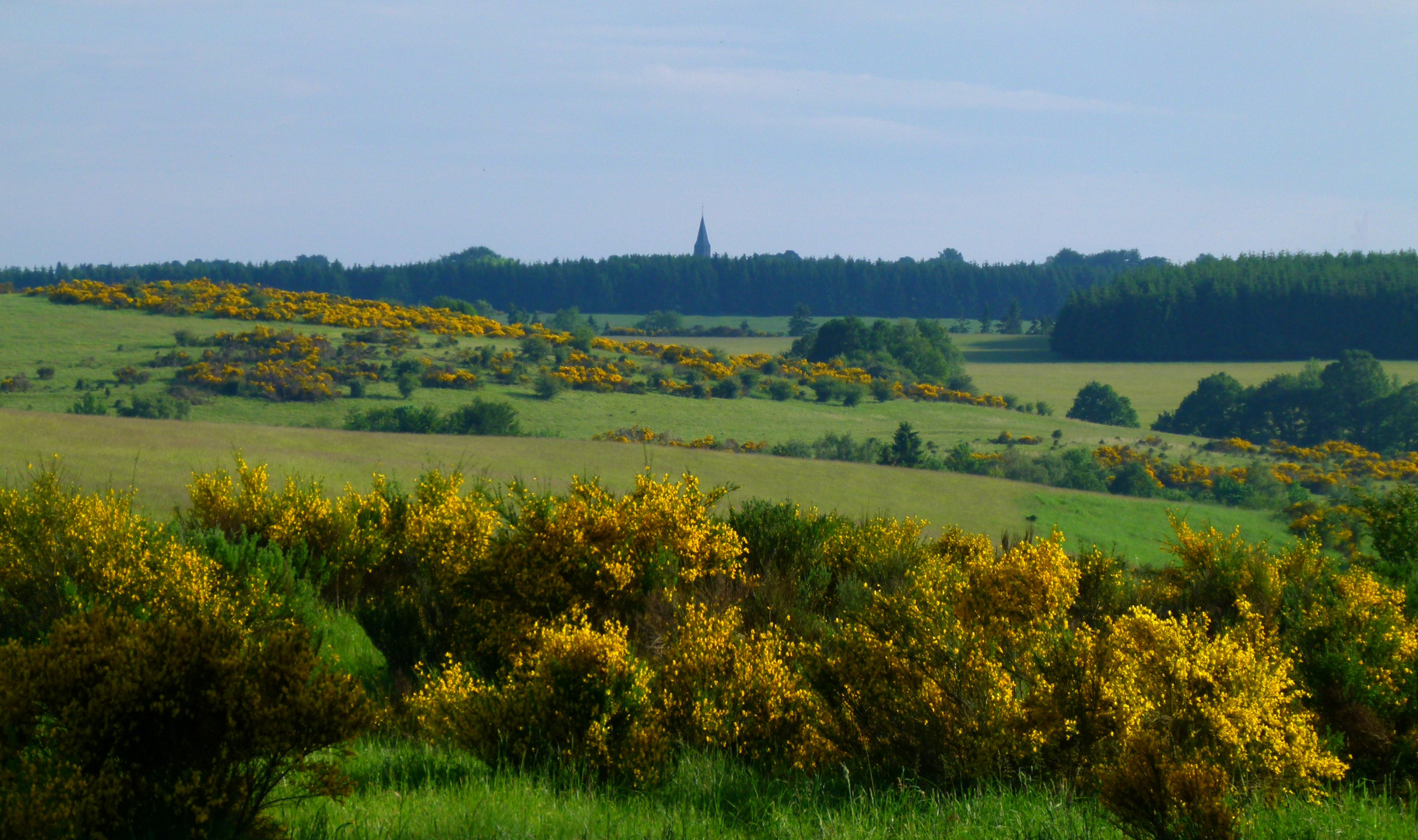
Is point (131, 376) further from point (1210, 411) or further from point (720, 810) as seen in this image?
point (1210, 411)

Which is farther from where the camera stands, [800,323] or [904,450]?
[800,323]

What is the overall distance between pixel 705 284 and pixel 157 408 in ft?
313

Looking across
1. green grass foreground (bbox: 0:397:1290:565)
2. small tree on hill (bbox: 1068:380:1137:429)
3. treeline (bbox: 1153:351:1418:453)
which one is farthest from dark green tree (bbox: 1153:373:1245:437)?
green grass foreground (bbox: 0:397:1290:565)

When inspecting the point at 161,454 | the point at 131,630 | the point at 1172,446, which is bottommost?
the point at 1172,446

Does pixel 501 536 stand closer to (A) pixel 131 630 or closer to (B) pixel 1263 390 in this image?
(A) pixel 131 630

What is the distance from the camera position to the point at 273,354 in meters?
40.8

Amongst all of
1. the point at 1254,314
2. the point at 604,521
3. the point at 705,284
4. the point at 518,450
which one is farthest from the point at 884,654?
the point at 705,284

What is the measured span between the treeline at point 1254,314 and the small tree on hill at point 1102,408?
27.0 meters

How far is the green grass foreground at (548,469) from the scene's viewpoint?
14961mm

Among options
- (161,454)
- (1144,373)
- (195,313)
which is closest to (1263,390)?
(1144,373)

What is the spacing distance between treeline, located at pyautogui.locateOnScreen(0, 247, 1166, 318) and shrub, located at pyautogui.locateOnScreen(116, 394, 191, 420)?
7509 centimetres

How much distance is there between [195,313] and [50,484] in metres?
43.3

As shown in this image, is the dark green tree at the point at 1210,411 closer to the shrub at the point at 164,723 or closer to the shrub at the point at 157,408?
the shrub at the point at 157,408

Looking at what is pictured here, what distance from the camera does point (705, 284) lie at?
125875 mm
